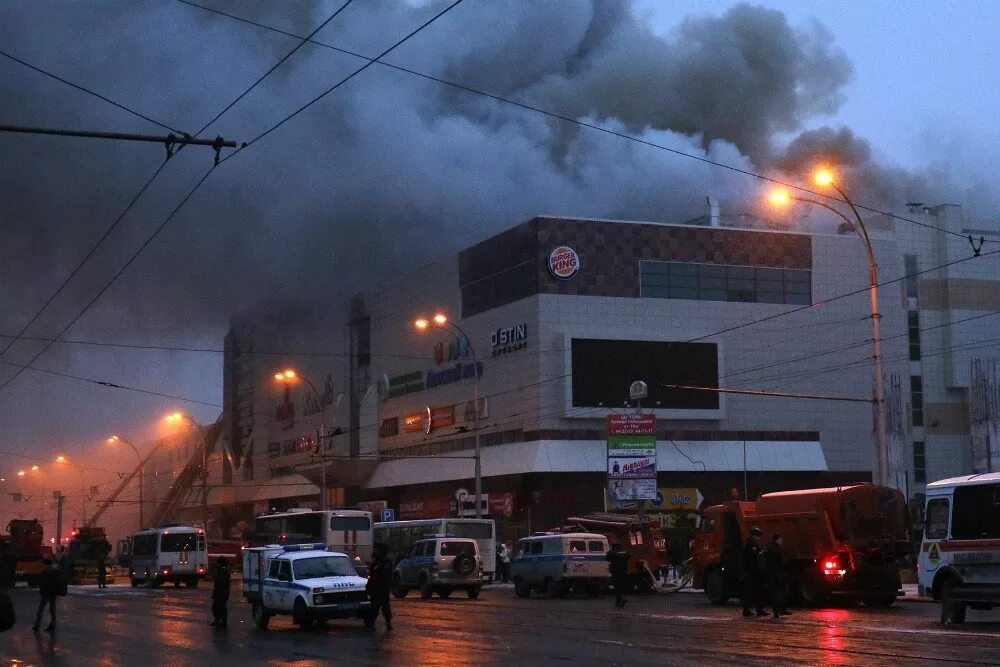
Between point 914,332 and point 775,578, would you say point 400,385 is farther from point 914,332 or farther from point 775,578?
point 775,578

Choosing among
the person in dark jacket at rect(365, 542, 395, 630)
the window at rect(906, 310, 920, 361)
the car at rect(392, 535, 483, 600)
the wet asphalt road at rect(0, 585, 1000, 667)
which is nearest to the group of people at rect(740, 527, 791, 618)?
the wet asphalt road at rect(0, 585, 1000, 667)

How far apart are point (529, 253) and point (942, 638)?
46374 millimetres

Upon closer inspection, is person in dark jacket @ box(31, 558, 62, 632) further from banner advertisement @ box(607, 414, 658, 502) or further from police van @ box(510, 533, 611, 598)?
banner advertisement @ box(607, 414, 658, 502)

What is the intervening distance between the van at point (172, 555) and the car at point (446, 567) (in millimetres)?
16511

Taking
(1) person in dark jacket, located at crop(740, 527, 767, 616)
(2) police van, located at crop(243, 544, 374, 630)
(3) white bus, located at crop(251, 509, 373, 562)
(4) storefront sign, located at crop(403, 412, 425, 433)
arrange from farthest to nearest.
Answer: (4) storefront sign, located at crop(403, 412, 425, 433) < (3) white bus, located at crop(251, 509, 373, 562) < (1) person in dark jacket, located at crop(740, 527, 767, 616) < (2) police van, located at crop(243, 544, 374, 630)

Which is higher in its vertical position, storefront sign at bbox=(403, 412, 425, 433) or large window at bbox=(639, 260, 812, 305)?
large window at bbox=(639, 260, 812, 305)

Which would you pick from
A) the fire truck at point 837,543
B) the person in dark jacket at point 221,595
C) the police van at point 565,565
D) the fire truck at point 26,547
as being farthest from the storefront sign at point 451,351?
the person in dark jacket at point 221,595

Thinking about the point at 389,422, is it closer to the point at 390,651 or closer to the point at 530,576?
the point at 530,576

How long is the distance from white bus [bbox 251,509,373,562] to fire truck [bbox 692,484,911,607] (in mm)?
21350

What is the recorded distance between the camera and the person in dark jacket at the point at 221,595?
2597 cm

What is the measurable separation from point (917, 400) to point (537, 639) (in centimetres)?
5417

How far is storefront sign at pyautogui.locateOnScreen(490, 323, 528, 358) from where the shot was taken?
64500 millimetres

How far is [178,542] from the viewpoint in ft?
172

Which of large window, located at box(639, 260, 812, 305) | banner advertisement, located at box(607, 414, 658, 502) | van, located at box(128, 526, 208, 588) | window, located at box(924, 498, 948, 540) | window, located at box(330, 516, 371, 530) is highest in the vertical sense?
large window, located at box(639, 260, 812, 305)
